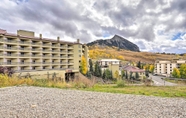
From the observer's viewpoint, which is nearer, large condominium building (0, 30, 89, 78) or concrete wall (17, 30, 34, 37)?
large condominium building (0, 30, 89, 78)

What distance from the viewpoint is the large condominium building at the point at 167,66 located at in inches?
2424

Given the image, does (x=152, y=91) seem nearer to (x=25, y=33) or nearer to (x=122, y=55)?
(x=25, y=33)

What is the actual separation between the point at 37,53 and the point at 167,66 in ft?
189

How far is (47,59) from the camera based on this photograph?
3122 cm

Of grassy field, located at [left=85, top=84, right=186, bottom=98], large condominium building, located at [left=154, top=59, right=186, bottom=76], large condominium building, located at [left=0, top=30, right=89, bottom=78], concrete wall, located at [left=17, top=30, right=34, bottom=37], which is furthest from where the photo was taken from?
large condominium building, located at [left=154, top=59, right=186, bottom=76]

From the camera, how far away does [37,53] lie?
2973 centimetres

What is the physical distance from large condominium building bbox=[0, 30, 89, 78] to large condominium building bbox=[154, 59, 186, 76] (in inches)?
1722

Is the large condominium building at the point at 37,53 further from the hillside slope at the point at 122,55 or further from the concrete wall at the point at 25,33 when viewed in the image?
the hillside slope at the point at 122,55

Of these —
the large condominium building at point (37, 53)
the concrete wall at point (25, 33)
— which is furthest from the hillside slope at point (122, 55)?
the concrete wall at point (25, 33)

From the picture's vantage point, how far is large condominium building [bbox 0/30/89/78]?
1002 inches

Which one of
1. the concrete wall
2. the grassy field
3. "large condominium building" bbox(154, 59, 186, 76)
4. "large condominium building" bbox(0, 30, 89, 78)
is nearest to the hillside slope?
"large condominium building" bbox(154, 59, 186, 76)

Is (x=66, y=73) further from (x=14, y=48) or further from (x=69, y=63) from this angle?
(x=14, y=48)

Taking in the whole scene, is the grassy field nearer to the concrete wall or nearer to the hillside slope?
the concrete wall

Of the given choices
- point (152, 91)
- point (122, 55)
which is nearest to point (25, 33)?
point (152, 91)
